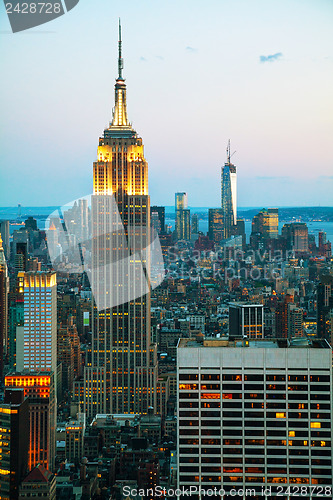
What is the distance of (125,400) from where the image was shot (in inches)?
629

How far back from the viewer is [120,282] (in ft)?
52.8

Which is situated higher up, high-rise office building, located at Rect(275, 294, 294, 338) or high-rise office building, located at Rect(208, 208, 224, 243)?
high-rise office building, located at Rect(208, 208, 224, 243)

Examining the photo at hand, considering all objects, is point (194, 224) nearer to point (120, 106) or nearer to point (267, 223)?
point (267, 223)

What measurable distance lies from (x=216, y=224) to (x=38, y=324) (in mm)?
7519

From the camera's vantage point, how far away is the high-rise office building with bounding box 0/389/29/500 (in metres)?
9.19

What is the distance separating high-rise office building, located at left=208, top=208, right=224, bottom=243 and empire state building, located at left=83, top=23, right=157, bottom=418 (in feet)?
10.3

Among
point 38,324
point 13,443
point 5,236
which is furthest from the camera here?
point 38,324

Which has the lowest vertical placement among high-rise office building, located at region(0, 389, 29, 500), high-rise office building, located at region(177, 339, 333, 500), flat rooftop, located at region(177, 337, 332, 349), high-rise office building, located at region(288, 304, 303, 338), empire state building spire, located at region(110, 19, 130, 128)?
high-rise office building, located at region(0, 389, 29, 500)

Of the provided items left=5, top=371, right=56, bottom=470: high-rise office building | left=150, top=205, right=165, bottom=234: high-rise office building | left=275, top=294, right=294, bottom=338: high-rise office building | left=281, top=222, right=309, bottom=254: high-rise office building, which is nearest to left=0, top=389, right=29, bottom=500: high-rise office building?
left=5, top=371, right=56, bottom=470: high-rise office building

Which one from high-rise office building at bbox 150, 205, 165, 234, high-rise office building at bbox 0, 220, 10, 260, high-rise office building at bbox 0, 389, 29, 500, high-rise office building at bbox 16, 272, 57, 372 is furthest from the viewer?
high-rise office building at bbox 150, 205, 165, 234

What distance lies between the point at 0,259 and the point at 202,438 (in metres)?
9.56

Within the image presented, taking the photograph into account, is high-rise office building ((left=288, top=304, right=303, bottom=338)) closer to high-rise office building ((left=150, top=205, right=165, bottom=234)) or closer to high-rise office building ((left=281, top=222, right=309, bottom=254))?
high-rise office building ((left=281, top=222, right=309, bottom=254))

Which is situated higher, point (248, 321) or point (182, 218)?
point (182, 218)

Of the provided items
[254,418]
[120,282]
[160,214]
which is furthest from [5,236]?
[254,418]
